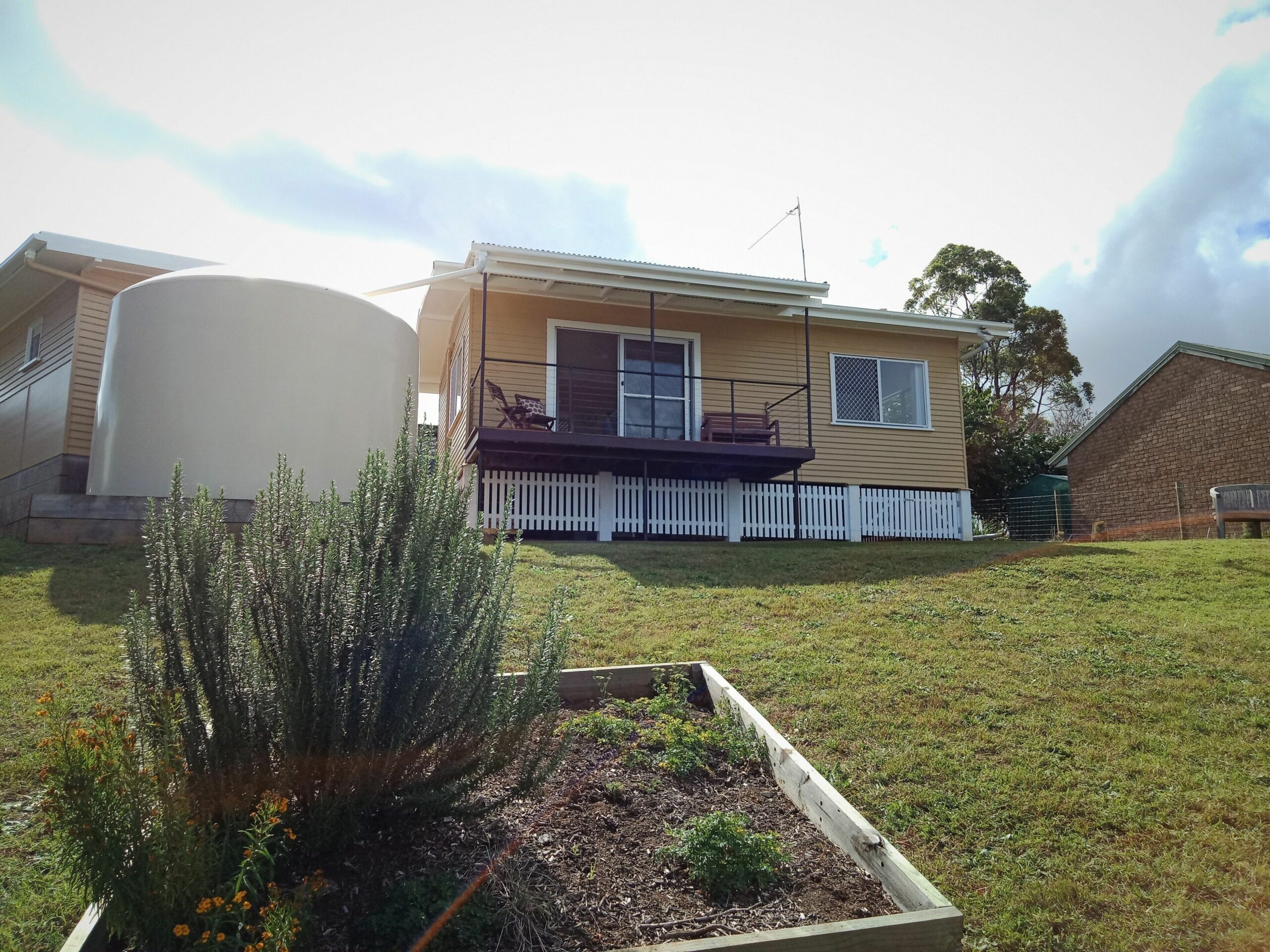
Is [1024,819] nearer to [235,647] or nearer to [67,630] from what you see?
[235,647]

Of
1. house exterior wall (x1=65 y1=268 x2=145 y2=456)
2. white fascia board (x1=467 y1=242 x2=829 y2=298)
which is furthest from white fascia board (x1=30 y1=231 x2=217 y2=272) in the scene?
white fascia board (x1=467 y1=242 x2=829 y2=298)

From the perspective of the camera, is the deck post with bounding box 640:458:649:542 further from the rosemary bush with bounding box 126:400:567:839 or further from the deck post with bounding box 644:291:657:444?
the rosemary bush with bounding box 126:400:567:839

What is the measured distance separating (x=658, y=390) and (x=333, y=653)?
12.4 metres

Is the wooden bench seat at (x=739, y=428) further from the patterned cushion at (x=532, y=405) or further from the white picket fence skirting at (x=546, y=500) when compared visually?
the patterned cushion at (x=532, y=405)

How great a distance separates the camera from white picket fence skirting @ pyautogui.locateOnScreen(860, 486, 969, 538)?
1452cm

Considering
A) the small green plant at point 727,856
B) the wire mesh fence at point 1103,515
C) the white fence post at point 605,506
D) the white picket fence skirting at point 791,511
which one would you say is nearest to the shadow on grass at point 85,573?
the small green plant at point 727,856

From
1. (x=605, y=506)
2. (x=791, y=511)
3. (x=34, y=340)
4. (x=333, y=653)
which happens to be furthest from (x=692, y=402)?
(x=333, y=653)

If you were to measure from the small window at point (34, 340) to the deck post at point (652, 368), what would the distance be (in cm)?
1020

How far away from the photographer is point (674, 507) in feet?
44.3

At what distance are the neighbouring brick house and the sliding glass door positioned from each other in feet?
34.5

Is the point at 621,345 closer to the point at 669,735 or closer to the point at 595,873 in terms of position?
the point at 669,735

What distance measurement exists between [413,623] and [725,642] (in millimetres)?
3357

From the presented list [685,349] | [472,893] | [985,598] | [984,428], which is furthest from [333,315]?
[984,428]

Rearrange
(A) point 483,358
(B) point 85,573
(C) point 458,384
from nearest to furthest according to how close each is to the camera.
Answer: (B) point 85,573, (A) point 483,358, (C) point 458,384
